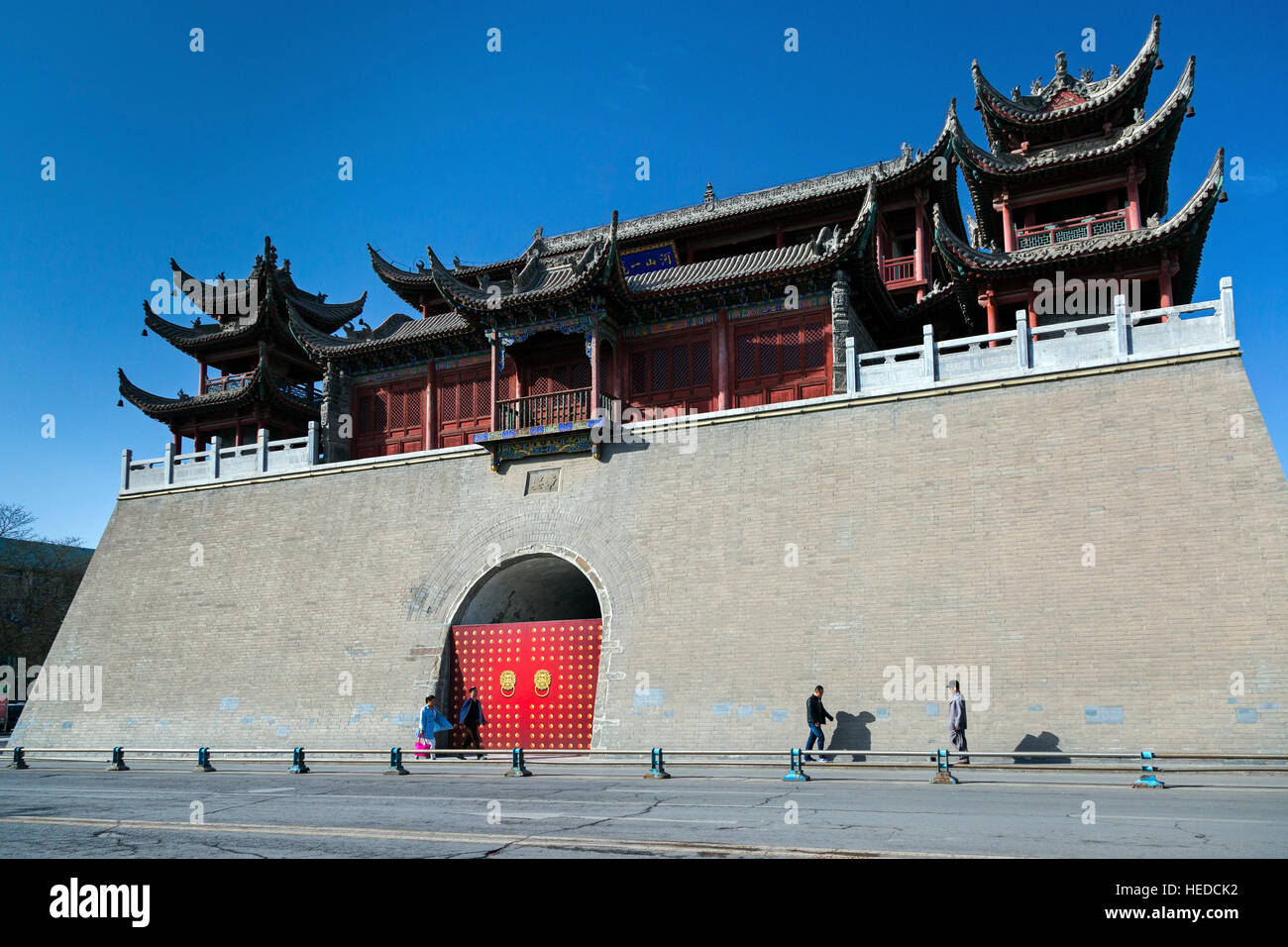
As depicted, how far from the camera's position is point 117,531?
21375 mm

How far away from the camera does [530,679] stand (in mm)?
16406

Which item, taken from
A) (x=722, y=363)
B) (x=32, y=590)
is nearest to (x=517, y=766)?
(x=722, y=363)

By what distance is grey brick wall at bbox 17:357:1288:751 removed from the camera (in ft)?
39.8

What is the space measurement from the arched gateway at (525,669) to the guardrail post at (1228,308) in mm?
9889

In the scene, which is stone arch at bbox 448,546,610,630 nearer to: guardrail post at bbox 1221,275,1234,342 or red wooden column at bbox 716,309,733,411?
red wooden column at bbox 716,309,733,411

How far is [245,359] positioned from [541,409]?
11.9 m

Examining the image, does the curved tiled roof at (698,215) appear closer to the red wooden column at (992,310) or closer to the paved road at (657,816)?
the red wooden column at (992,310)

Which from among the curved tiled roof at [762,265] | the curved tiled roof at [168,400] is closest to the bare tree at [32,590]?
the curved tiled roof at [168,400]

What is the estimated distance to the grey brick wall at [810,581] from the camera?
12.1 meters

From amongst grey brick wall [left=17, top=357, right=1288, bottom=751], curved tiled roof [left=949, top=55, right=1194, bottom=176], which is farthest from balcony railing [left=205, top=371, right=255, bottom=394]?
curved tiled roof [left=949, top=55, right=1194, bottom=176]

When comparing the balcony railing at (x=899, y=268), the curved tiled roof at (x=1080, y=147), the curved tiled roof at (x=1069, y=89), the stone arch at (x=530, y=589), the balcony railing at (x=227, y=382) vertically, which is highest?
the curved tiled roof at (x=1069, y=89)
